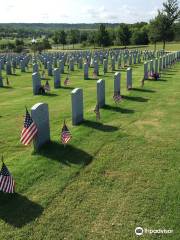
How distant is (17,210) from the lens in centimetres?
582

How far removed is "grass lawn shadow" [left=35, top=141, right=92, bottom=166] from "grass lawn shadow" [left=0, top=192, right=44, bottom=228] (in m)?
1.75

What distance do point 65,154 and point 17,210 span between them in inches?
99.9

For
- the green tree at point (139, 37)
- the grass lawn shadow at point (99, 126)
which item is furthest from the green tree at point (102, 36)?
the grass lawn shadow at point (99, 126)

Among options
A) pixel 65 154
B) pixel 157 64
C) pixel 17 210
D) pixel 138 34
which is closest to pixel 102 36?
pixel 138 34

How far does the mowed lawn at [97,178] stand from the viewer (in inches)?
212

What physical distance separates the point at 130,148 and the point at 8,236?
4262 millimetres

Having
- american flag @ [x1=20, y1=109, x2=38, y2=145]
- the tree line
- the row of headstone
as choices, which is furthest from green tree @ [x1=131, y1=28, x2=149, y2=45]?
american flag @ [x1=20, y1=109, x2=38, y2=145]

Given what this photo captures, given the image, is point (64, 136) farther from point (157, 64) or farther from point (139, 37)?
point (139, 37)

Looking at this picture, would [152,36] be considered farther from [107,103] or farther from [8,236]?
[8,236]

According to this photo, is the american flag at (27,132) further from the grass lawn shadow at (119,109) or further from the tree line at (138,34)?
the tree line at (138,34)

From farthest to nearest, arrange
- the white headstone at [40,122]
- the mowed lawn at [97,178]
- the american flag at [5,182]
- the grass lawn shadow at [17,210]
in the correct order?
the white headstone at [40,122] < the american flag at [5,182] < the grass lawn shadow at [17,210] < the mowed lawn at [97,178]

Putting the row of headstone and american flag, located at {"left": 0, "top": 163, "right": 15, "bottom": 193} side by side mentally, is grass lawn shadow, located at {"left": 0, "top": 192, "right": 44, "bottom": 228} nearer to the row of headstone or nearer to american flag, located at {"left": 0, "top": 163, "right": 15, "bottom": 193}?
american flag, located at {"left": 0, "top": 163, "right": 15, "bottom": 193}

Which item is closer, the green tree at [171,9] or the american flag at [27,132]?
the american flag at [27,132]

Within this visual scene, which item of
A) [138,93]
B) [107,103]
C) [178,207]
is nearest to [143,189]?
[178,207]
